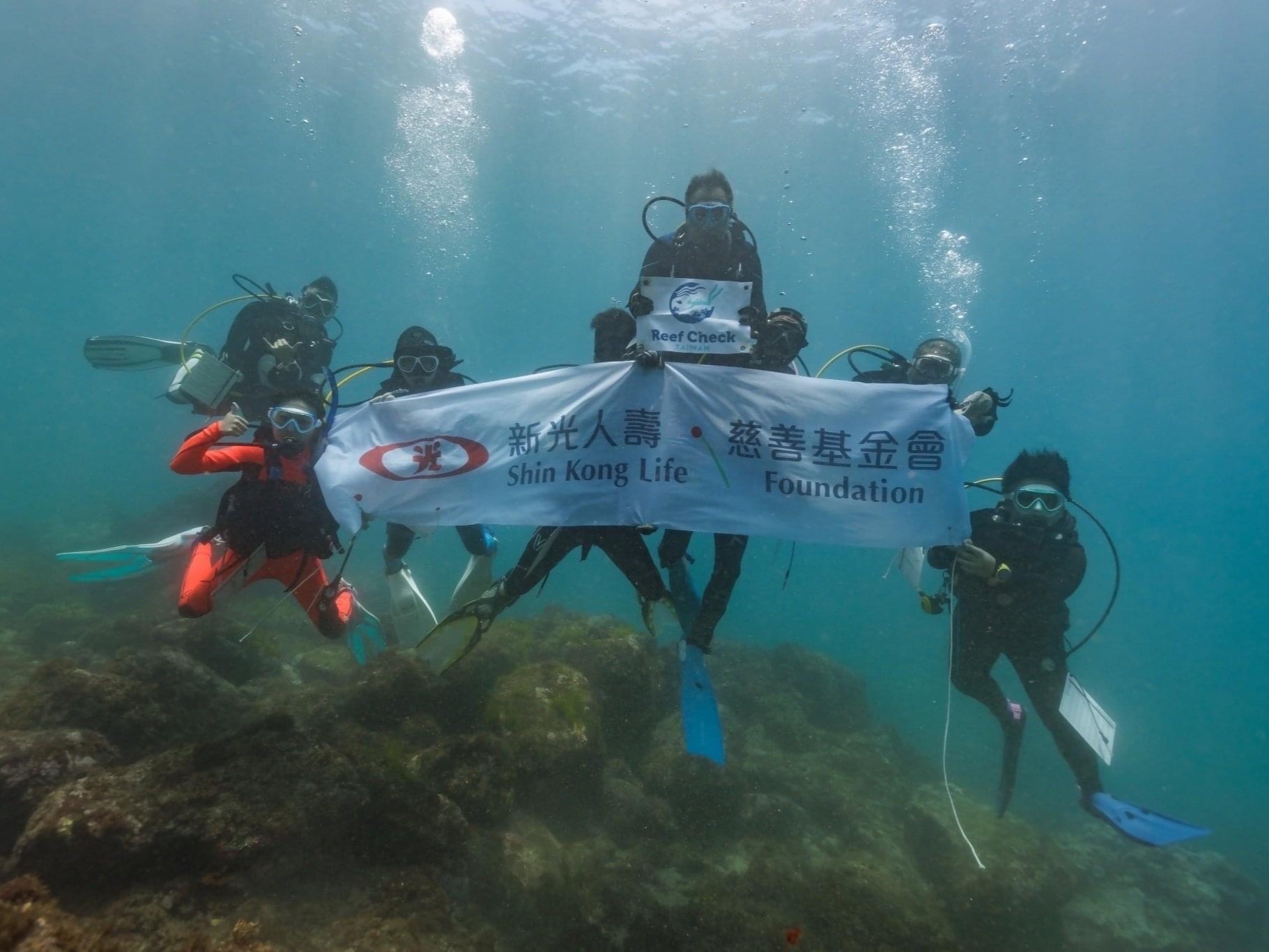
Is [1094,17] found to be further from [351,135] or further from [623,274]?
[623,274]

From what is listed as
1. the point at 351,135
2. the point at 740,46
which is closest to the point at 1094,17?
the point at 740,46

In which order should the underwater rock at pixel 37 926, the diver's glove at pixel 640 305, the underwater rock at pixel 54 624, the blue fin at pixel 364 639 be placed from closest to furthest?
the underwater rock at pixel 37 926 → the diver's glove at pixel 640 305 → the blue fin at pixel 364 639 → the underwater rock at pixel 54 624

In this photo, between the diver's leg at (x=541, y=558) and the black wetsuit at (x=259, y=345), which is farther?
the black wetsuit at (x=259, y=345)

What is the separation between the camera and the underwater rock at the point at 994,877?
8.04m

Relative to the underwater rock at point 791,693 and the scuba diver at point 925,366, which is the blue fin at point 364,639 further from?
the underwater rock at point 791,693

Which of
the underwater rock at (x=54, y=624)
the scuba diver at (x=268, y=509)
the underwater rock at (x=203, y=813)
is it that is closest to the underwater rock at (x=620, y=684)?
the scuba diver at (x=268, y=509)

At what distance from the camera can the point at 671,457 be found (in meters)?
5.39

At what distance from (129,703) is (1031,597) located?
10.1 metres

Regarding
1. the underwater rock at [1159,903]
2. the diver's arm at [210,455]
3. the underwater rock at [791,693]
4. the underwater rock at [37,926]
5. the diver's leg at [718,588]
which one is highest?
the diver's arm at [210,455]

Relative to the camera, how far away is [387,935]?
4.17 metres

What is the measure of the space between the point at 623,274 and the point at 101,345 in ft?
346

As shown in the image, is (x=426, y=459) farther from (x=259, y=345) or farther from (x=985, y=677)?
(x=985, y=677)

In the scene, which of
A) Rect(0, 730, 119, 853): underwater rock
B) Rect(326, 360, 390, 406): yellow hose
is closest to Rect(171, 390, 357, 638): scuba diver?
Rect(326, 360, 390, 406): yellow hose

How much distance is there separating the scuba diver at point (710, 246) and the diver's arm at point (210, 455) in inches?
176
